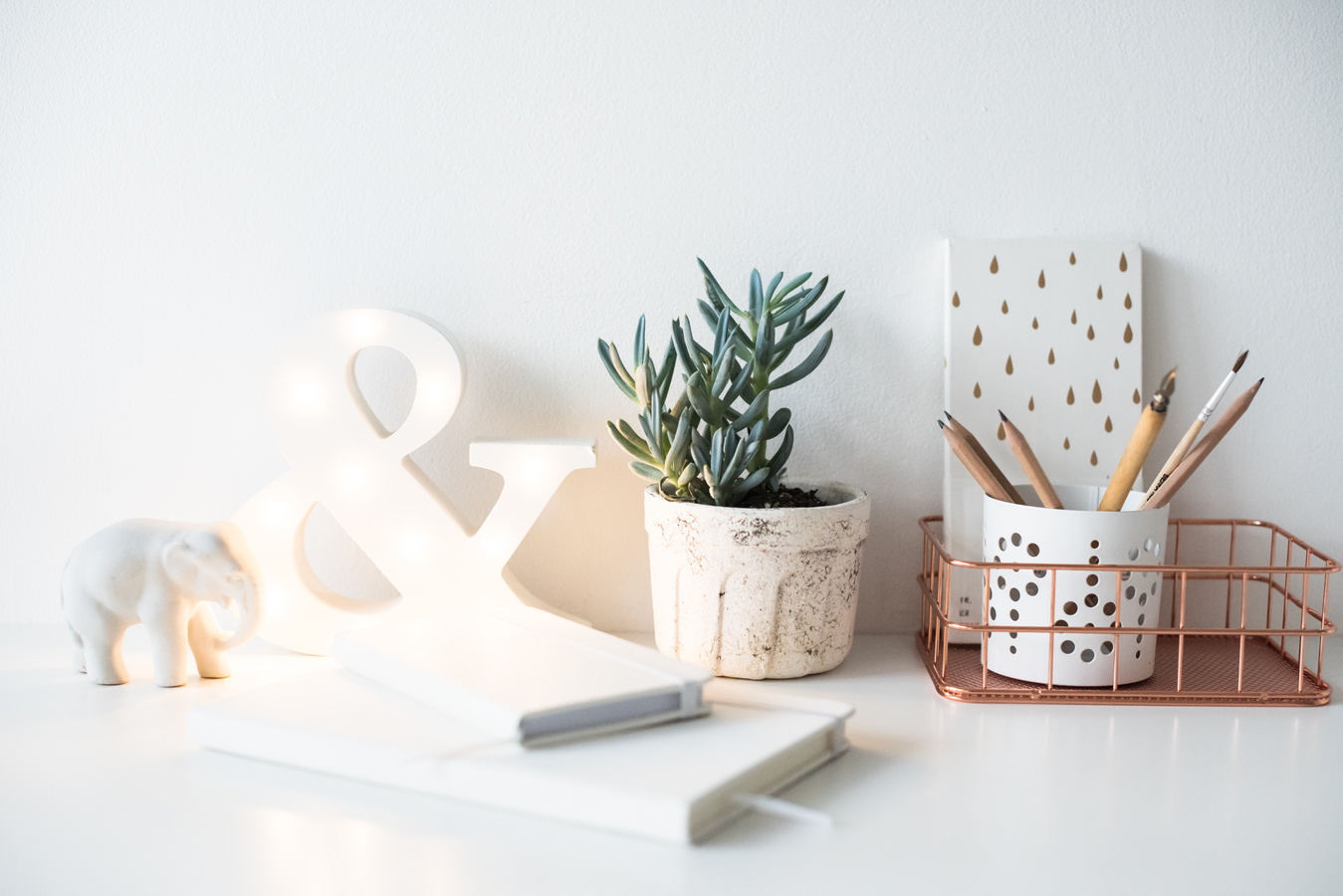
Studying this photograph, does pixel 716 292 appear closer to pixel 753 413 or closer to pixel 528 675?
pixel 753 413

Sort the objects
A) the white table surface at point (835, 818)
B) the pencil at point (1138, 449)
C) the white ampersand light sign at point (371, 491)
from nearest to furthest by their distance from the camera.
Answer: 1. the white table surface at point (835, 818)
2. the pencil at point (1138, 449)
3. the white ampersand light sign at point (371, 491)

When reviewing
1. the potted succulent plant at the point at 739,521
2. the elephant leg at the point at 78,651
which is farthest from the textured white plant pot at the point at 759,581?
the elephant leg at the point at 78,651

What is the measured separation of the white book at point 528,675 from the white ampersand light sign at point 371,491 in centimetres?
9

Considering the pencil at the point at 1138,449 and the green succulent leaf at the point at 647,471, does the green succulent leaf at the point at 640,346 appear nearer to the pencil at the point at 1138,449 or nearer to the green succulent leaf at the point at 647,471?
the green succulent leaf at the point at 647,471

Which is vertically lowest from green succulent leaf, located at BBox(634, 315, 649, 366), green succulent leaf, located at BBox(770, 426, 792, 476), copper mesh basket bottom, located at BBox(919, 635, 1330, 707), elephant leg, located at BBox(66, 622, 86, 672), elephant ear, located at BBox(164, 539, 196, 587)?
copper mesh basket bottom, located at BBox(919, 635, 1330, 707)

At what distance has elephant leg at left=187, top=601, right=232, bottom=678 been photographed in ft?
2.17

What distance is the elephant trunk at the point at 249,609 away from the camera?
636 millimetres

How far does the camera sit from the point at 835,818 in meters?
0.46

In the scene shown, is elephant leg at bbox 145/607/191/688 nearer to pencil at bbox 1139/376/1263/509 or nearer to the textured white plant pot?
the textured white plant pot

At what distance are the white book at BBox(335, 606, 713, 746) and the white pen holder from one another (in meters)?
0.23

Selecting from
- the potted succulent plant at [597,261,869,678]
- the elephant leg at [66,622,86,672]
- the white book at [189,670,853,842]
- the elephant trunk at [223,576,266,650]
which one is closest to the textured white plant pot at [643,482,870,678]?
the potted succulent plant at [597,261,869,678]

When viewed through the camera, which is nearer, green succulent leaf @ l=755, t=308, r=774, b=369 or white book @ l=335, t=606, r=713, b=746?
white book @ l=335, t=606, r=713, b=746

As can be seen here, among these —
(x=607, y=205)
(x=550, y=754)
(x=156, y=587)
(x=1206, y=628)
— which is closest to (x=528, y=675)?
(x=550, y=754)

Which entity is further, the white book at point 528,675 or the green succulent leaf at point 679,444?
the green succulent leaf at point 679,444
